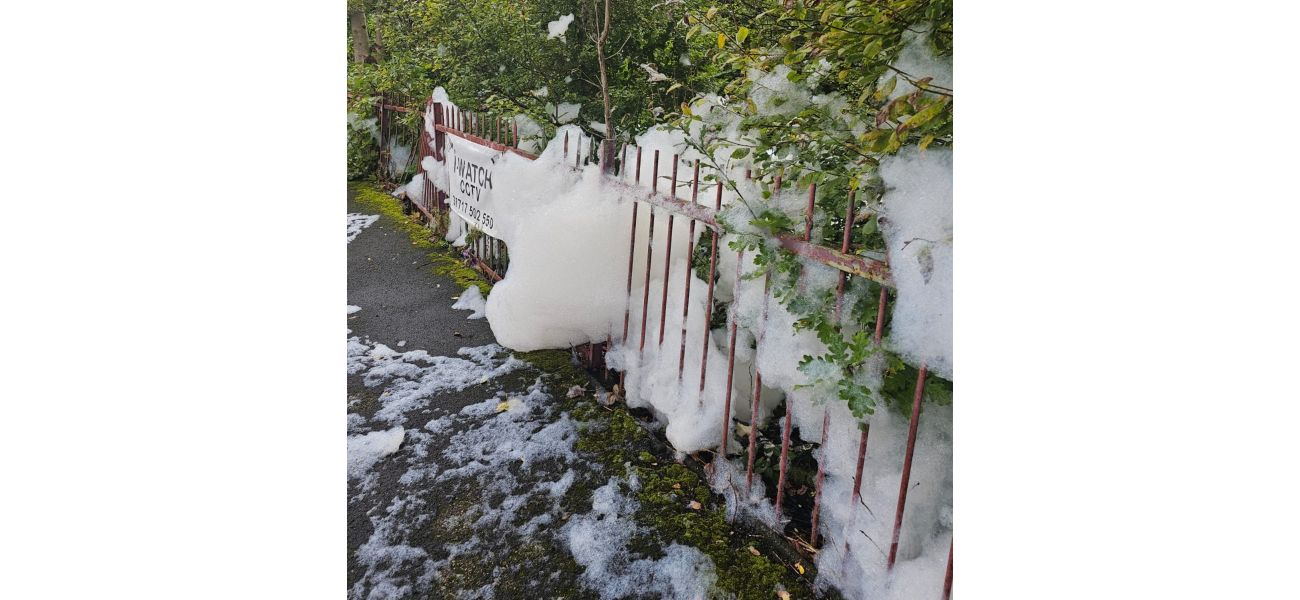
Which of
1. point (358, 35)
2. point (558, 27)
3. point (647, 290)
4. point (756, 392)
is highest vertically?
point (558, 27)

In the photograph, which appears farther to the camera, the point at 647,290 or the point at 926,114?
the point at 647,290

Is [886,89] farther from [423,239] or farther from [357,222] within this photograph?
[423,239]

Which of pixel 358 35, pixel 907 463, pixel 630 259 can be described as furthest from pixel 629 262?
pixel 358 35

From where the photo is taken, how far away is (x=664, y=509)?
225 centimetres

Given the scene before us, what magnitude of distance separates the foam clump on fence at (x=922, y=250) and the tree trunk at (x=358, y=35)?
232 cm

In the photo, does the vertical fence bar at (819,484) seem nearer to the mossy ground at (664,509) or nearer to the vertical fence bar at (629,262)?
the mossy ground at (664,509)

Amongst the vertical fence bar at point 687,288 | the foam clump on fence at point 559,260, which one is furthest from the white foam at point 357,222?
the vertical fence bar at point 687,288

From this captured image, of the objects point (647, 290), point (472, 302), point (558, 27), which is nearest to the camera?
point (647, 290)

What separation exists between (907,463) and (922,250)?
519 mm

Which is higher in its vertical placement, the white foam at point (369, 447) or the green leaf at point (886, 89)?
the green leaf at point (886, 89)

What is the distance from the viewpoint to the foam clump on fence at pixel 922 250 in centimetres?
133

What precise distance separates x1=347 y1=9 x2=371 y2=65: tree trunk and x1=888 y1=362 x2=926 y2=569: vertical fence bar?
2.53 m

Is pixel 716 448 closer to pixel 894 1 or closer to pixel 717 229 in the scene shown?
pixel 717 229
